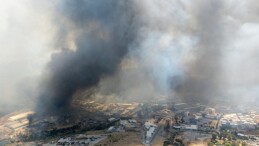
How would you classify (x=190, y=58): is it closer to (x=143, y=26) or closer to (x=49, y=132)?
(x=143, y=26)

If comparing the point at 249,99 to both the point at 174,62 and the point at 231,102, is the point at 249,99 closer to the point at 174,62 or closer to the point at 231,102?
the point at 231,102

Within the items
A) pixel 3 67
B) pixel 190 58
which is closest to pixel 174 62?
pixel 190 58

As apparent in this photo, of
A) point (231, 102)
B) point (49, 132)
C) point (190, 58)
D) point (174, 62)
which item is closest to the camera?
point (49, 132)

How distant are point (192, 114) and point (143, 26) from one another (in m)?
14.7

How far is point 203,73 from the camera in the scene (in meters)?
53.3

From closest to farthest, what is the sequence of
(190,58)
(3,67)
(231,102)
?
(231,102)
(190,58)
(3,67)

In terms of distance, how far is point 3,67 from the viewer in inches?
2291

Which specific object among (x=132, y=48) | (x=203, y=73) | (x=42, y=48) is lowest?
(x=203, y=73)

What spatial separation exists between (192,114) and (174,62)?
9.38 metres

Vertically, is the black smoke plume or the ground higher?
the black smoke plume

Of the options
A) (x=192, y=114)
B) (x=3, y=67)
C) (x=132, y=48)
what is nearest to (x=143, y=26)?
(x=132, y=48)

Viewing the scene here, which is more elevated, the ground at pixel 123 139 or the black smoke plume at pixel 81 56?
the black smoke plume at pixel 81 56

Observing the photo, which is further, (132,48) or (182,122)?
(132,48)

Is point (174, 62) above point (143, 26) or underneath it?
underneath
